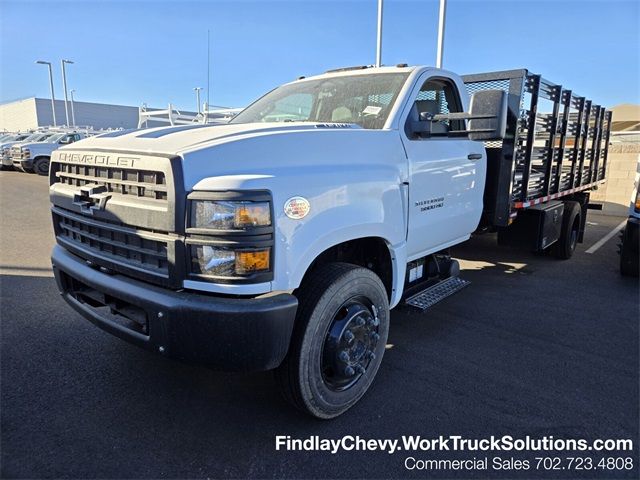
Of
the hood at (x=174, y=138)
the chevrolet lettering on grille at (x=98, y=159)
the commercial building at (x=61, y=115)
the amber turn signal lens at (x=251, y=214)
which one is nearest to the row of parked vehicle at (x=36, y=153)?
the chevrolet lettering on grille at (x=98, y=159)

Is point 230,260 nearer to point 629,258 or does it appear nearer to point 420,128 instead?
point 420,128

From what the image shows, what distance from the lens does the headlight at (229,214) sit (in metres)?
2.10

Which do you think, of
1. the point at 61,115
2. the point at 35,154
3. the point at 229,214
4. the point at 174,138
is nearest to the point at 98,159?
the point at 174,138

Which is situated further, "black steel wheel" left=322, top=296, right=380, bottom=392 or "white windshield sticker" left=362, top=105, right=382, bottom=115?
"white windshield sticker" left=362, top=105, right=382, bottom=115

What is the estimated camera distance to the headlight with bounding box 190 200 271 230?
82.7 inches

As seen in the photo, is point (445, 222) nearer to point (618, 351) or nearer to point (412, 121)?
point (412, 121)

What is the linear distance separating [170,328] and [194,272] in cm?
29

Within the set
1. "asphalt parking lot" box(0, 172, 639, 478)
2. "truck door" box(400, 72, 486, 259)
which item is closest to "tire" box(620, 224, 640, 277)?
"asphalt parking lot" box(0, 172, 639, 478)

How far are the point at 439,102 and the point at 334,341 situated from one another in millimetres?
2422

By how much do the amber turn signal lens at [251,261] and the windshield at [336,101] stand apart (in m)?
1.55

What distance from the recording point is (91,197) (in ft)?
8.59

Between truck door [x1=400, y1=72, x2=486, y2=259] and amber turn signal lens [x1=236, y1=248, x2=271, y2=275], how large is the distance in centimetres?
146

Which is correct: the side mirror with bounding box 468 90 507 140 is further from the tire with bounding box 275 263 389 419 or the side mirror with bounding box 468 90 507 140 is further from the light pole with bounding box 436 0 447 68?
Result: the light pole with bounding box 436 0 447 68

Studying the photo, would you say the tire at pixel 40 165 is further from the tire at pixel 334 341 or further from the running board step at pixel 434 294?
the tire at pixel 334 341
